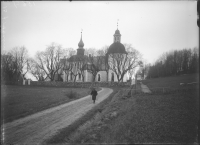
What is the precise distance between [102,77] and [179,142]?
45.9 m

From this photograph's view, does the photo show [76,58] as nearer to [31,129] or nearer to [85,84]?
[85,84]

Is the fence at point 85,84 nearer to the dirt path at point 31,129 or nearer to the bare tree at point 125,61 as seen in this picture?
the bare tree at point 125,61

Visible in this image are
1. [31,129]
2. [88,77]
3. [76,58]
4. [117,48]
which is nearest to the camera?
[31,129]

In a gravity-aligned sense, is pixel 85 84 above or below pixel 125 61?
below

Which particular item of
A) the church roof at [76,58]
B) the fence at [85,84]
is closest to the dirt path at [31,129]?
the fence at [85,84]

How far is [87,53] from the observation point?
4444 centimetres

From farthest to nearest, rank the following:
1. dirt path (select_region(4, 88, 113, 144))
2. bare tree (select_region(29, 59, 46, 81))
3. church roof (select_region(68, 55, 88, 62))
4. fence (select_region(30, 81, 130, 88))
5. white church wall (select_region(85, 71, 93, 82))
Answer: bare tree (select_region(29, 59, 46, 81)) < white church wall (select_region(85, 71, 93, 82)) < church roof (select_region(68, 55, 88, 62)) < fence (select_region(30, 81, 130, 88)) < dirt path (select_region(4, 88, 113, 144))

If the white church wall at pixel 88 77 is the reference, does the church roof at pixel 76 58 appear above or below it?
above

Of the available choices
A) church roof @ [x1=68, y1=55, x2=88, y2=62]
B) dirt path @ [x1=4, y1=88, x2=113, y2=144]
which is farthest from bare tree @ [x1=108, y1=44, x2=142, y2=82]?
dirt path @ [x1=4, y1=88, x2=113, y2=144]

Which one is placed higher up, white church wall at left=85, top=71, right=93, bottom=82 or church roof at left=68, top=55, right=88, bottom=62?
church roof at left=68, top=55, right=88, bottom=62

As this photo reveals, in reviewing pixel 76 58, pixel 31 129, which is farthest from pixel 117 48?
pixel 31 129

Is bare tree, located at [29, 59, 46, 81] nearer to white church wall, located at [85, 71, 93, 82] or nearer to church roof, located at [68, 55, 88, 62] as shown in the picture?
church roof, located at [68, 55, 88, 62]

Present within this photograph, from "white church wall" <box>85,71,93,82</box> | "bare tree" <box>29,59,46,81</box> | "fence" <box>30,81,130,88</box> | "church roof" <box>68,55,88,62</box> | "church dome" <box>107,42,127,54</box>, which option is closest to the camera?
"fence" <box>30,81,130,88</box>

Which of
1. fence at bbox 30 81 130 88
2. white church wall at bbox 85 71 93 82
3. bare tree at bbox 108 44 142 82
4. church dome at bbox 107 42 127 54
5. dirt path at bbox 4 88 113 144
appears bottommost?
dirt path at bbox 4 88 113 144
